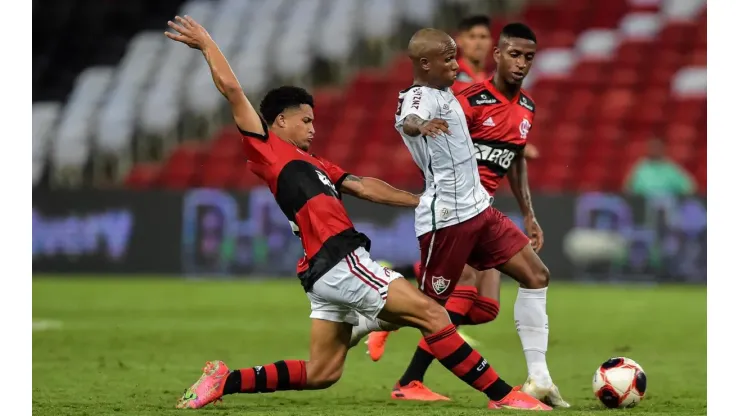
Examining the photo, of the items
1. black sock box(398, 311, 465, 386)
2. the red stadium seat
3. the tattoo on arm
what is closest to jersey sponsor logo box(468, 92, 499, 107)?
the tattoo on arm

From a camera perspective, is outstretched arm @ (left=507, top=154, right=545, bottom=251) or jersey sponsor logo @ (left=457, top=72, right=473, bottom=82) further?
jersey sponsor logo @ (left=457, top=72, right=473, bottom=82)

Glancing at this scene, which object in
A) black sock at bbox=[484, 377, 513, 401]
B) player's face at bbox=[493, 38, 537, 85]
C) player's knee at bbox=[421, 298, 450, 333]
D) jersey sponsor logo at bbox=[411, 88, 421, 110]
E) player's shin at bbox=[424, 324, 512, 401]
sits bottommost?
black sock at bbox=[484, 377, 513, 401]

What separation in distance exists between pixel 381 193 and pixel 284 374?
3.10ft

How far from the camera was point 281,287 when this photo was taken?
583 inches

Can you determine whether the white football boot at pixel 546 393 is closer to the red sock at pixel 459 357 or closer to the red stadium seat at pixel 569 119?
the red sock at pixel 459 357

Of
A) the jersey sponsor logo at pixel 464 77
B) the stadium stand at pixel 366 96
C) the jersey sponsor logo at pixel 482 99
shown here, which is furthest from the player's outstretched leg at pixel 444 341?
the stadium stand at pixel 366 96

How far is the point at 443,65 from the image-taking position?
5.37 metres

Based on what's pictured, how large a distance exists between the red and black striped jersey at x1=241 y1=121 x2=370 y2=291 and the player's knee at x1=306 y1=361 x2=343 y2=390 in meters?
0.40

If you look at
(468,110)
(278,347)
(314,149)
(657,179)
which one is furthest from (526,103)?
(314,149)

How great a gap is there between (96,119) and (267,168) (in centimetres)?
1446

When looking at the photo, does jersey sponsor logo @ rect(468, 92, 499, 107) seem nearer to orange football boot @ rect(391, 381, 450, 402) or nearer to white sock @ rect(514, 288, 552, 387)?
white sock @ rect(514, 288, 552, 387)

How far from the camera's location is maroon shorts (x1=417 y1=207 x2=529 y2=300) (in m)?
5.50

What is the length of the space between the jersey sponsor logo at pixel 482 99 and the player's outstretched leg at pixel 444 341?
128cm

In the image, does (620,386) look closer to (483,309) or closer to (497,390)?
(497,390)
